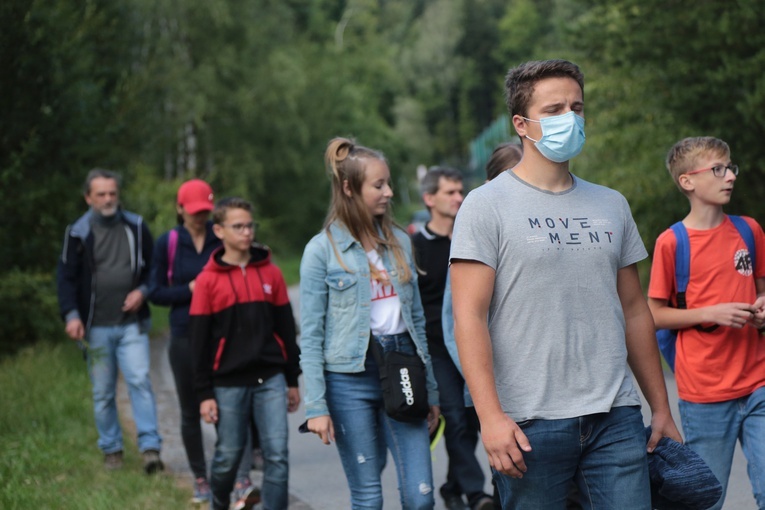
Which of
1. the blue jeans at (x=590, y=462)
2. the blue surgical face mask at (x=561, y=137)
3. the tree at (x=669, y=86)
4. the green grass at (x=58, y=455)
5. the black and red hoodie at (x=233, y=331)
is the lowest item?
the green grass at (x=58, y=455)

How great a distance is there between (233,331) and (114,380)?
2434mm

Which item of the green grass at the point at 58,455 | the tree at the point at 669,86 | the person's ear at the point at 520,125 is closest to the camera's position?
the person's ear at the point at 520,125

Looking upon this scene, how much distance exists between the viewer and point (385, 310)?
492 centimetres

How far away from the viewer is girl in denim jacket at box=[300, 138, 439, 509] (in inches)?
185

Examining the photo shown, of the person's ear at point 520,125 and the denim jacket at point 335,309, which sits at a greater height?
the person's ear at point 520,125

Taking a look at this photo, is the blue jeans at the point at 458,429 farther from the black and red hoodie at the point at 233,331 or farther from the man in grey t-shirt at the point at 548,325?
the man in grey t-shirt at the point at 548,325

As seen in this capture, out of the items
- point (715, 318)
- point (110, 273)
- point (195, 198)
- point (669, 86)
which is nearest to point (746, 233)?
point (715, 318)

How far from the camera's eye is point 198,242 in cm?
725

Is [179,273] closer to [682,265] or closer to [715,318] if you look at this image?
[682,265]

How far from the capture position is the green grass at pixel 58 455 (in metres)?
6.57

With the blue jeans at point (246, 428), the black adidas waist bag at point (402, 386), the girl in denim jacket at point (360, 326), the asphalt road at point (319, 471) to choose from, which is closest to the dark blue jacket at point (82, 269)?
the asphalt road at point (319, 471)

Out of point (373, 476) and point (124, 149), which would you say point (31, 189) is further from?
point (373, 476)

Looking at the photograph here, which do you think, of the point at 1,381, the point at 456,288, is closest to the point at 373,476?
the point at 456,288

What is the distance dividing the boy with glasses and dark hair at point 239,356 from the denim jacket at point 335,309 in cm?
119
